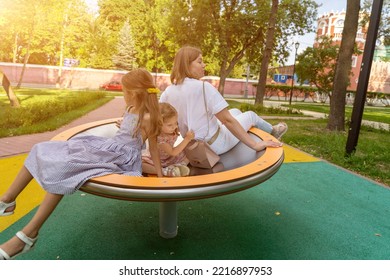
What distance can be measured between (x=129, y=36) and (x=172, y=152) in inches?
1274

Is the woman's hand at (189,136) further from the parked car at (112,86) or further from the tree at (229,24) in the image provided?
the parked car at (112,86)

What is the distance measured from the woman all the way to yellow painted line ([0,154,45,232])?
1565 mm

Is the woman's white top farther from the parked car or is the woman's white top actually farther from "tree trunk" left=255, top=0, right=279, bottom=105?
the parked car

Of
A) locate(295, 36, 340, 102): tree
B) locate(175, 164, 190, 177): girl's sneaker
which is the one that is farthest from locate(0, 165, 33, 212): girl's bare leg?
locate(295, 36, 340, 102): tree

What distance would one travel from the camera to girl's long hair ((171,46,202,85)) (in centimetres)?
227

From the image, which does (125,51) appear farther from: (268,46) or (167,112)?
(167,112)

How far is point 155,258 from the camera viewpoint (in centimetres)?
220

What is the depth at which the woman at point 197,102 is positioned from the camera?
2.22 m

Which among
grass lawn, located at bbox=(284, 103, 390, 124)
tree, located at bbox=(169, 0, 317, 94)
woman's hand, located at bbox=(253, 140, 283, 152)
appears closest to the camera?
woman's hand, located at bbox=(253, 140, 283, 152)

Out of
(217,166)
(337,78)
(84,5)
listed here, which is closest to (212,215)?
(217,166)

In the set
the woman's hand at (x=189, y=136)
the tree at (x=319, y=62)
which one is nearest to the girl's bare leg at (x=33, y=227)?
the woman's hand at (x=189, y=136)

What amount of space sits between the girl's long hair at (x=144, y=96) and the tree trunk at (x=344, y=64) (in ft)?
21.9

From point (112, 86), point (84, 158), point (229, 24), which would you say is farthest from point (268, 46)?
point (112, 86)

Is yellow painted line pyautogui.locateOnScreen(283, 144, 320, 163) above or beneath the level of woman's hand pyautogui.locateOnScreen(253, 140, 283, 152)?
beneath
